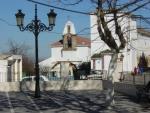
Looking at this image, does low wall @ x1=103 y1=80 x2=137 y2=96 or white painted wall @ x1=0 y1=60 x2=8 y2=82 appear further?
white painted wall @ x1=0 y1=60 x2=8 y2=82

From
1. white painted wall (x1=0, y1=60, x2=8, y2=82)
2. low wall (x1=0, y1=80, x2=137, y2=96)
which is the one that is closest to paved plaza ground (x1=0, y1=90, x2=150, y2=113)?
low wall (x1=0, y1=80, x2=137, y2=96)

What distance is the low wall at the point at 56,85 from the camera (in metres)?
39.3

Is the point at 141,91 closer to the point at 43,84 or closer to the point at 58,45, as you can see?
the point at 43,84

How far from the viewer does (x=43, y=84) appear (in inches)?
1566

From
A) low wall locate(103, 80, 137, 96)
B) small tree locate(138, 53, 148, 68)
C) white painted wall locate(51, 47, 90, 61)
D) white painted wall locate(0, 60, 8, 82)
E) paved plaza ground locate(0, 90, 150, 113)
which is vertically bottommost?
paved plaza ground locate(0, 90, 150, 113)

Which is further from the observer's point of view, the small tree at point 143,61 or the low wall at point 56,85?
the small tree at point 143,61

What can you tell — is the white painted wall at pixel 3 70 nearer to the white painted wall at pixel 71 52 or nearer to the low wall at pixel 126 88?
the low wall at pixel 126 88

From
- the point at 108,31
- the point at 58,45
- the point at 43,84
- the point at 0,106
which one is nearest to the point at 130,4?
the point at 108,31

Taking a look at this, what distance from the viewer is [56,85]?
4000 centimetres

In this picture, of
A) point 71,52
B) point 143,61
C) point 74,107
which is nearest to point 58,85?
point 74,107

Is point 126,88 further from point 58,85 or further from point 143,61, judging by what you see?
point 143,61

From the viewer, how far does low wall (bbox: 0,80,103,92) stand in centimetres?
3931

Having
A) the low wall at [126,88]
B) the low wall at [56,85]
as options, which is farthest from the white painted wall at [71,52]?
the low wall at [126,88]

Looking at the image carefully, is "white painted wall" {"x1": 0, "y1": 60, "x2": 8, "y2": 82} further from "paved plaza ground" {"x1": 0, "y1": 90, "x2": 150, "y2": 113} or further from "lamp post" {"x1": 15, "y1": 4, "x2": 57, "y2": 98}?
"paved plaza ground" {"x1": 0, "y1": 90, "x2": 150, "y2": 113}
